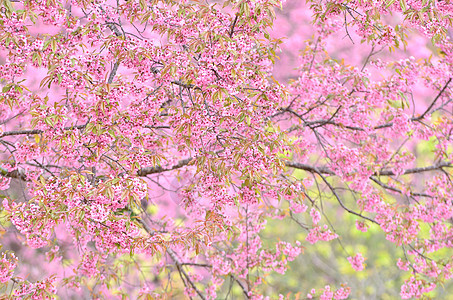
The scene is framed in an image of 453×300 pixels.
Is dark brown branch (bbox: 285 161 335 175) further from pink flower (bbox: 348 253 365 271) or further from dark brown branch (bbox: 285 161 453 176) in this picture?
pink flower (bbox: 348 253 365 271)

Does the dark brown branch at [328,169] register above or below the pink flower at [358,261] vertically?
above

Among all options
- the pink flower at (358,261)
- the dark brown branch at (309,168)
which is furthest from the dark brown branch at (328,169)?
the pink flower at (358,261)

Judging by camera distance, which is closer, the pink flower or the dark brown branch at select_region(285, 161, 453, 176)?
the dark brown branch at select_region(285, 161, 453, 176)

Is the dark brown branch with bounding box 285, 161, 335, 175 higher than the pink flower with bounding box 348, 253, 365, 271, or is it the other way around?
the dark brown branch with bounding box 285, 161, 335, 175

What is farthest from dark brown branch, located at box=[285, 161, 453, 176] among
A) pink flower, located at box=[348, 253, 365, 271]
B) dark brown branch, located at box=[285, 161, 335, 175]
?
pink flower, located at box=[348, 253, 365, 271]

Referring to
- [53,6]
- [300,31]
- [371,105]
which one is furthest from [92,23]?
[300,31]

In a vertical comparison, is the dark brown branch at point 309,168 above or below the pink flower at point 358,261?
above

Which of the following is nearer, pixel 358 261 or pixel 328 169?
pixel 328 169

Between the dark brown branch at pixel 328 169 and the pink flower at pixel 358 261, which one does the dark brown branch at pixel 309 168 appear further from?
the pink flower at pixel 358 261

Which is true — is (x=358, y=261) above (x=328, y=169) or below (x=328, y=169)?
below

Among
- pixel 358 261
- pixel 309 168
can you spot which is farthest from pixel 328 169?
pixel 358 261

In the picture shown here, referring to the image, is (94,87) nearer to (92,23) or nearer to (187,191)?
(92,23)

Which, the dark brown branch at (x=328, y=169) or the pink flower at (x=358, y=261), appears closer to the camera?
the dark brown branch at (x=328, y=169)

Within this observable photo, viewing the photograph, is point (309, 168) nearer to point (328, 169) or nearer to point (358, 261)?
point (328, 169)
